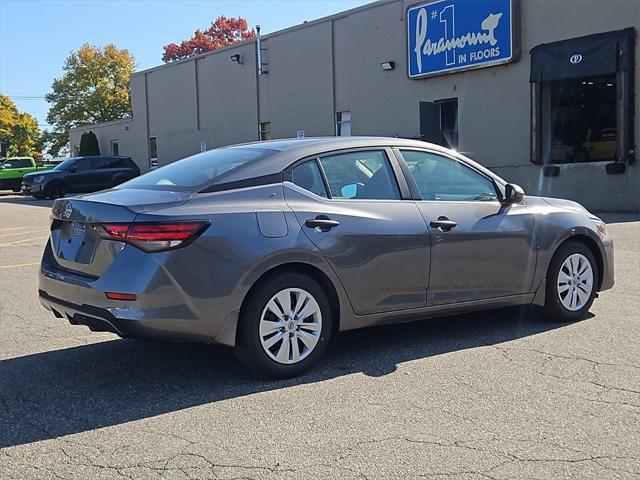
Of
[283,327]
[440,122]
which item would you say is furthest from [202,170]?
[440,122]

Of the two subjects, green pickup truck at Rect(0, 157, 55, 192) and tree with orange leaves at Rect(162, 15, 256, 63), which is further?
tree with orange leaves at Rect(162, 15, 256, 63)

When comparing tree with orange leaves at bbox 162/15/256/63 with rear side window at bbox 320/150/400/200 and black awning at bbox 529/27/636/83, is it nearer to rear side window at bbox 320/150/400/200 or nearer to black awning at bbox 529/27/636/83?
black awning at bbox 529/27/636/83

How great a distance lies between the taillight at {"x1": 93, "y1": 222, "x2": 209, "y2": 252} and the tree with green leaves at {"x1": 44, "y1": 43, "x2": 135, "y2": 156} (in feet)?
193

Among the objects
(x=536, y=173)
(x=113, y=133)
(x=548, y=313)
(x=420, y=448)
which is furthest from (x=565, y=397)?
(x=113, y=133)

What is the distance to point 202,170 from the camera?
5.14 meters

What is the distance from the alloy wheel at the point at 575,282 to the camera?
6.25 m

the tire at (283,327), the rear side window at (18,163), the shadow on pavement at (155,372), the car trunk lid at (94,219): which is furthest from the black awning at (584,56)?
the rear side window at (18,163)

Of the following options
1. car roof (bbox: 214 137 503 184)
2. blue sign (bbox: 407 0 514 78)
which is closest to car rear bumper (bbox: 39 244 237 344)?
car roof (bbox: 214 137 503 184)

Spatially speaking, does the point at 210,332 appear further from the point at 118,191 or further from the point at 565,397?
the point at 565,397

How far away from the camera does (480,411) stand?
4.23 meters

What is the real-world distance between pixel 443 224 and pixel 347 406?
68.9 inches

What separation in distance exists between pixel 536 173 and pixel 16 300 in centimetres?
1429

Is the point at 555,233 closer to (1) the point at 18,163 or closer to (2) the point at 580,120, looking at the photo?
(2) the point at 580,120

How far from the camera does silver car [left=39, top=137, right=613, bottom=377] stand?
444 cm
